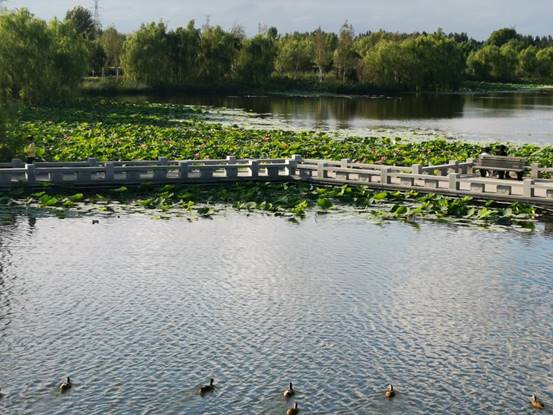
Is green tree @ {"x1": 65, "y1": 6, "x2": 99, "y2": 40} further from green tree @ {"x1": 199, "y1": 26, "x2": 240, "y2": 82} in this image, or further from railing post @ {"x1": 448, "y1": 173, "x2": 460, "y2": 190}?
railing post @ {"x1": 448, "y1": 173, "x2": 460, "y2": 190}

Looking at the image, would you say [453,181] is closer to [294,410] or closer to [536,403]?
[536,403]

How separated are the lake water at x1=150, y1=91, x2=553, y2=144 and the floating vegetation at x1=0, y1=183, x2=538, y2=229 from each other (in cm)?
3184

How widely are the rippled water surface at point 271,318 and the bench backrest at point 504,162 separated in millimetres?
6743

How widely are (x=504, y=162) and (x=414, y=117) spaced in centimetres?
5717

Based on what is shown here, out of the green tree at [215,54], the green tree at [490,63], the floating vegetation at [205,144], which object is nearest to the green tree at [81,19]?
the green tree at [215,54]

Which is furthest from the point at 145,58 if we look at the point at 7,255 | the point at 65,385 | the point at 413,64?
the point at 65,385

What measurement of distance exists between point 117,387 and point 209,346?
275 centimetres

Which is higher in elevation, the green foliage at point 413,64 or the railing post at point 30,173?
the green foliage at point 413,64

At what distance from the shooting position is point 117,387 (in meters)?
15.8

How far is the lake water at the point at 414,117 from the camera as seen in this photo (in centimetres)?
7021

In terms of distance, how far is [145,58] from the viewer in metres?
130

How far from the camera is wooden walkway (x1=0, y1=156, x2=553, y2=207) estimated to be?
1312 inches

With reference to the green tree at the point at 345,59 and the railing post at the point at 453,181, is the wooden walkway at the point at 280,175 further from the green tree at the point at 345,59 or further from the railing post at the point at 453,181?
the green tree at the point at 345,59

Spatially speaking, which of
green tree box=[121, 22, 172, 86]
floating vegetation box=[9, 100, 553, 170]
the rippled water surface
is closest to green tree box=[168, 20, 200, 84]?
green tree box=[121, 22, 172, 86]
